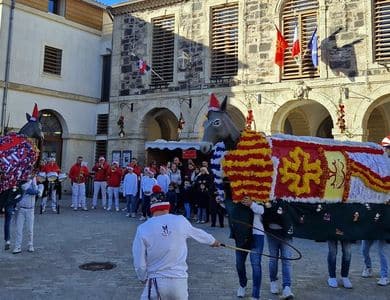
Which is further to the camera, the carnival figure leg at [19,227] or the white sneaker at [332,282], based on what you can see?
the carnival figure leg at [19,227]

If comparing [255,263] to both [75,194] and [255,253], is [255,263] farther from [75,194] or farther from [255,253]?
[75,194]

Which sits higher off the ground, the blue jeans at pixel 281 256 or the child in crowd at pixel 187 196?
the child in crowd at pixel 187 196

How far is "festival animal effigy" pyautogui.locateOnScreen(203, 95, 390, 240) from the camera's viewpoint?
18.5ft

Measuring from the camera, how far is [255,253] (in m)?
5.48

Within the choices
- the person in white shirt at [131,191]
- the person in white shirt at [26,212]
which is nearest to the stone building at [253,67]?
the person in white shirt at [131,191]

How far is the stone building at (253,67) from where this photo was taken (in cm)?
1483

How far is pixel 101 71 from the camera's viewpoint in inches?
881

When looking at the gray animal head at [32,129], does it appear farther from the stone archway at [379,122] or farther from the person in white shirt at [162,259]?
the stone archway at [379,122]

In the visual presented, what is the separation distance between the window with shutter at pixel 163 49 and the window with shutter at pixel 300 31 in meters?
5.12

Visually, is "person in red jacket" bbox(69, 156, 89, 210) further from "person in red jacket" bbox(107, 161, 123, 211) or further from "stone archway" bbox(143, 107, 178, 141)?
"stone archway" bbox(143, 107, 178, 141)

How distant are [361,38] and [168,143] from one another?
765cm

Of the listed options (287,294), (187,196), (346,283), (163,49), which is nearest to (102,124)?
(163,49)

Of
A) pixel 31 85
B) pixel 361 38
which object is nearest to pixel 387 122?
pixel 361 38

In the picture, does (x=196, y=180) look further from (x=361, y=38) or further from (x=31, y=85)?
(x=31, y=85)
